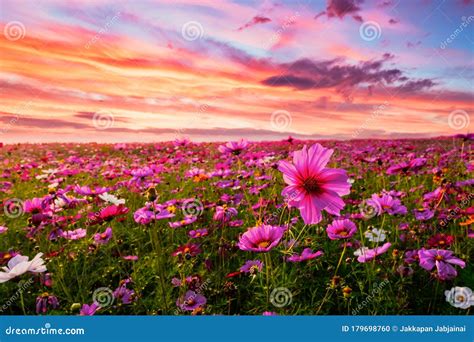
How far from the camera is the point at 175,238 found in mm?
2447

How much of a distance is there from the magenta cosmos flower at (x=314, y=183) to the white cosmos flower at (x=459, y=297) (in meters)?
0.80

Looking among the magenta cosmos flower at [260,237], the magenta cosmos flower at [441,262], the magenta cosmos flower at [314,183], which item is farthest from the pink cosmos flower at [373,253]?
the magenta cosmos flower at [314,183]

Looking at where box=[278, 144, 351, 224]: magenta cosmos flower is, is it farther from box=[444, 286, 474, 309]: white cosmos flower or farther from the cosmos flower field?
box=[444, 286, 474, 309]: white cosmos flower

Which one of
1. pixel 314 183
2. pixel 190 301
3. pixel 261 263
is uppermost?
pixel 314 183

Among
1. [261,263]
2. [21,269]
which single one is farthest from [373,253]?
[21,269]

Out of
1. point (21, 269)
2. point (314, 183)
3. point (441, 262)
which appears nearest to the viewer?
point (314, 183)

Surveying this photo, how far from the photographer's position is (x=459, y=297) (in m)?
1.55

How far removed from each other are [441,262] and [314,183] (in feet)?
2.52

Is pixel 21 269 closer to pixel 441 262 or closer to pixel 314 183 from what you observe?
pixel 314 183

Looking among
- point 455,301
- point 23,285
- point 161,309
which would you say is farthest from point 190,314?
point 455,301

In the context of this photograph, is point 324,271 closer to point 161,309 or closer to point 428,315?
point 428,315

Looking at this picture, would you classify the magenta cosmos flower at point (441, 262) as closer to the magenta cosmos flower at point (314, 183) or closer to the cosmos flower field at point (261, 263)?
the cosmos flower field at point (261, 263)

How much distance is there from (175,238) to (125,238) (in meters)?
0.34

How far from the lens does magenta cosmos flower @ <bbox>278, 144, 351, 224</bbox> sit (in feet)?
3.67
